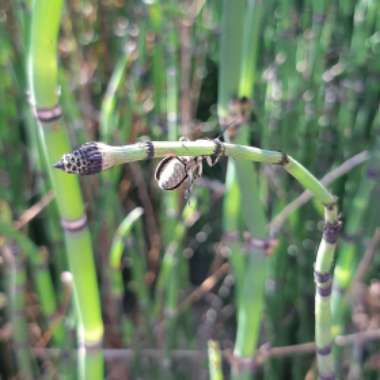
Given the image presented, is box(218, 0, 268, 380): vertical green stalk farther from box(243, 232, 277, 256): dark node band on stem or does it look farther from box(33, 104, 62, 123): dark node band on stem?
box(33, 104, 62, 123): dark node band on stem

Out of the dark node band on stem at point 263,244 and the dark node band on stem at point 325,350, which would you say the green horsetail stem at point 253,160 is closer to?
the dark node band on stem at point 325,350

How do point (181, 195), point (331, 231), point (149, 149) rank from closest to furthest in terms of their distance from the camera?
1. point (149, 149)
2. point (331, 231)
3. point (181, 195)

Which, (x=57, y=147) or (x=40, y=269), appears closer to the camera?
(x=57, y=147)

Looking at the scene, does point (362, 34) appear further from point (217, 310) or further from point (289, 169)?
point (289, 169)

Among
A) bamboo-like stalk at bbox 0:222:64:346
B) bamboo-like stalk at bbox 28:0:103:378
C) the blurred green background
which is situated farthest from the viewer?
the blurred green background

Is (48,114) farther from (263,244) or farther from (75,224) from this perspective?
(263,244)

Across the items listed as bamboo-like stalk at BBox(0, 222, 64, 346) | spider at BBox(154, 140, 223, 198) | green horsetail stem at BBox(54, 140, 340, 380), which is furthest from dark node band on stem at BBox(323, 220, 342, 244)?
bamboo-like stalk at BBox(0, 222, 64, 346)

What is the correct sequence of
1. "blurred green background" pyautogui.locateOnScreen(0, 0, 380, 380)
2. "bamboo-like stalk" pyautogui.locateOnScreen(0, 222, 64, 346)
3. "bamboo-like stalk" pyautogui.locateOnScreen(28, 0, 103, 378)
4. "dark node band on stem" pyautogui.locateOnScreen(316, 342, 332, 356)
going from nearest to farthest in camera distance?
"bamboo-like stalk" pyautogui.locateOnScreen(28, 0, 103, 378) → "dark node band on stem" pyautogui.locateOnScreen(316, 342, 332, 356) → "bamboo-like stalk" pyautogui.locateOnScreen(0, 222, 64, 346) → "blurred green background" pyautogui.locateOnScreen(0, 0, 380, 380)

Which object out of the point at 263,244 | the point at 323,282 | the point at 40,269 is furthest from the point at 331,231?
the point at 40,269
